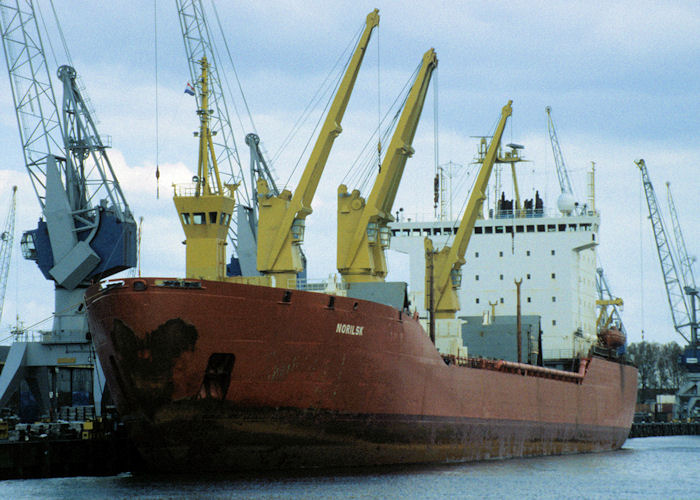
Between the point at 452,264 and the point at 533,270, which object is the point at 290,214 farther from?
the point at 533,270

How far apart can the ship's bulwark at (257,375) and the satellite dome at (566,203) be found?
78.5 feet

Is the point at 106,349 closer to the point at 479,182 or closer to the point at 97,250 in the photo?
the point at 97,250

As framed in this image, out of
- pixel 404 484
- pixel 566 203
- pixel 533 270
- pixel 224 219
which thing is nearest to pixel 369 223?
pixel 224 219

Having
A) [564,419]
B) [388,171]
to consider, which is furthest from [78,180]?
[564,419]

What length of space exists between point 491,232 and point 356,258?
48.0ft

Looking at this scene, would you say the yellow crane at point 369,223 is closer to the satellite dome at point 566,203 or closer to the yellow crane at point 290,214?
the yellow crane at point 290,214

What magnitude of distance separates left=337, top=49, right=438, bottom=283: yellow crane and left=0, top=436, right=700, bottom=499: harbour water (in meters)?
7.09

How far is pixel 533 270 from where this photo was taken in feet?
151

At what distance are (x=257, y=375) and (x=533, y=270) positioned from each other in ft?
78.8

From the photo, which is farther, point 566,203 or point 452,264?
point 566,203

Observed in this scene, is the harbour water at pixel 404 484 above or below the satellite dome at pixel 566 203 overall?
below

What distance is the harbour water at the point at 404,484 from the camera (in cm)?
2278

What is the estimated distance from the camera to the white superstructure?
45.3m

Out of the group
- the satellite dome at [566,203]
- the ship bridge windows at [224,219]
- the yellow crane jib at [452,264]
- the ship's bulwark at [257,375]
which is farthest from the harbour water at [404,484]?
the satellite dome at [566,203]
